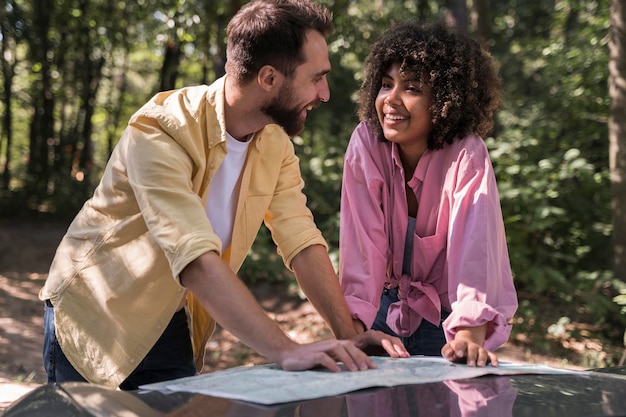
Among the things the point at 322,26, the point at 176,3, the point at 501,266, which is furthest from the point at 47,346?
the point at 176,3

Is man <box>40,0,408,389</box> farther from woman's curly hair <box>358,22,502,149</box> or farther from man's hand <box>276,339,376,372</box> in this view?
woman's curly hair <box>358,22,502,149</box>

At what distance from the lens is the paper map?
62.6 inches

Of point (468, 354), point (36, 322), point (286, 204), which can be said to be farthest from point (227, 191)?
point (36, 322)

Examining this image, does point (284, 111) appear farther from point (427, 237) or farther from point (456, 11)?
point (456, 11)

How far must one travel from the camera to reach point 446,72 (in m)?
2.72

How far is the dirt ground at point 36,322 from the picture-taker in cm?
657

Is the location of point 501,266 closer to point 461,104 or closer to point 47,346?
point 461,104

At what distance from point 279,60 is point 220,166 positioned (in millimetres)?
417

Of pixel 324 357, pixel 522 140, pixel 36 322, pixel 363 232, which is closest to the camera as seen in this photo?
pixel 324 357

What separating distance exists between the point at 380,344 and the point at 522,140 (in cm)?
569

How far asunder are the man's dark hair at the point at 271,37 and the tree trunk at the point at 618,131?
18.0ft

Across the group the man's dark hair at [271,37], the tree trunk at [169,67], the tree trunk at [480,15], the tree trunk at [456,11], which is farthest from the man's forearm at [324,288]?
the tree trunk at [169,67]

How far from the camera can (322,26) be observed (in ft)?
8.21

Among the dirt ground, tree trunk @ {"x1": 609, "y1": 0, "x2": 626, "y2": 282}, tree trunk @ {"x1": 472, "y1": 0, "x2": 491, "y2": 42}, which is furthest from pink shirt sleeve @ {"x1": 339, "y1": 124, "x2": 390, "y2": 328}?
tree trunk @ {"x1": 472, "y1": 0, "x2": 491, "y2": 42}
